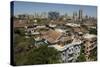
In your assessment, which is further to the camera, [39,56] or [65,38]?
[65,38]

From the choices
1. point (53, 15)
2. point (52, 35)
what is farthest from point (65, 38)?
point (53, 15)

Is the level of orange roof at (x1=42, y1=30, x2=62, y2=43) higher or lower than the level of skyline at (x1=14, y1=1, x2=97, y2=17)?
lower

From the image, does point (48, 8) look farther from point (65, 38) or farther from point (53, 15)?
point (65, 38)

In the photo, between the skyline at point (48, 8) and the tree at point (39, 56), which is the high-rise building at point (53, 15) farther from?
the tree at point (39, 56)

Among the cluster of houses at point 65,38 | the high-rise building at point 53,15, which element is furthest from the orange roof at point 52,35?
the high-rise building at point 53,15

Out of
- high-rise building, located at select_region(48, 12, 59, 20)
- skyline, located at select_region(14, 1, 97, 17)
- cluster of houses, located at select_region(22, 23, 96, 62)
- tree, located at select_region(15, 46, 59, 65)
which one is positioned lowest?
tree, located at select_region(15, 46, 59, 65)

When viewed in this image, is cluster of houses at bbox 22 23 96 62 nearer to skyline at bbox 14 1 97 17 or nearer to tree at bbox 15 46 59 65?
tree at bbox 15 46 59 65

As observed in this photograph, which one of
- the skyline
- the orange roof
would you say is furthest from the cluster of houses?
the skyline
